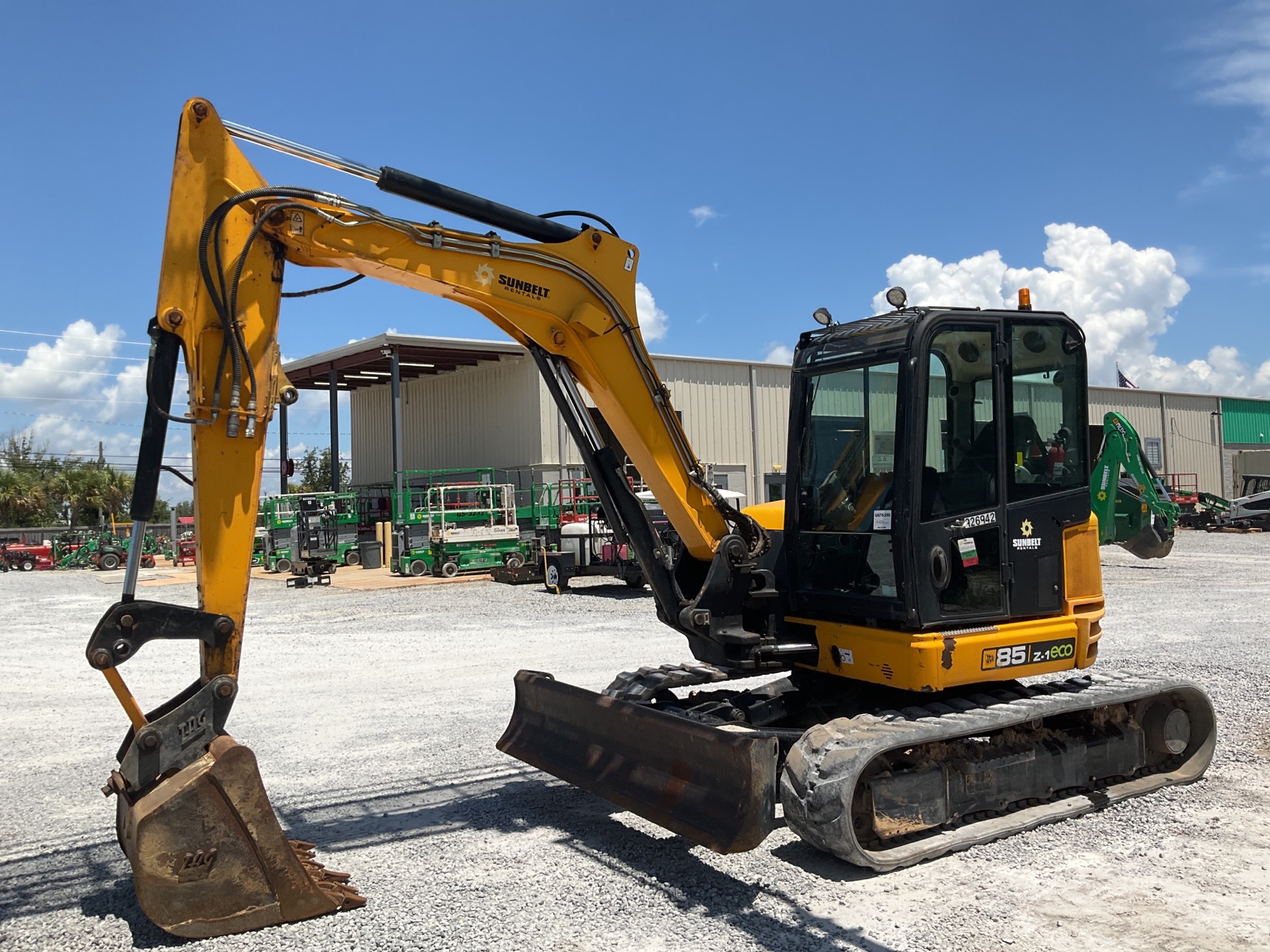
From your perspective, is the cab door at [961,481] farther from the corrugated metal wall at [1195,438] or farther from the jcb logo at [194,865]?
the corrugated metal wall at [1195,438]

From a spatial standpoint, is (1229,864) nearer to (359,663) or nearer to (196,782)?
(196,782)

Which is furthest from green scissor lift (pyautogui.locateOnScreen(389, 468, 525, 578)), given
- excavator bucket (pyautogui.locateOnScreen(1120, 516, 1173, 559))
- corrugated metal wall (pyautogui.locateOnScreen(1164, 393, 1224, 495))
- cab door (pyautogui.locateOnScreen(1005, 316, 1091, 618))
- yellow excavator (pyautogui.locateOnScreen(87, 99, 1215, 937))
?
corrugated metal wall (pyautogui.locateOnScreen(1164, 393, 1224, 495))

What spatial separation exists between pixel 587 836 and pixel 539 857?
485 mm

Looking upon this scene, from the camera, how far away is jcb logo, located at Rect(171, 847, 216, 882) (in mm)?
4641

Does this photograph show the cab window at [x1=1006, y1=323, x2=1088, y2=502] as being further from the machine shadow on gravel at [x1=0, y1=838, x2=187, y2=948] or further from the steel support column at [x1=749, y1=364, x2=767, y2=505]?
the steel support column at [x1=749, y1=364, x2=767, y2=505]

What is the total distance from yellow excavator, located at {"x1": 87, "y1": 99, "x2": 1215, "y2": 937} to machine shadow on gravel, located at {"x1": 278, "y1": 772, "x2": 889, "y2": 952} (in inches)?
10.5

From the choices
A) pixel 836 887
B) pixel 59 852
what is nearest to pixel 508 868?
pixel 836 887

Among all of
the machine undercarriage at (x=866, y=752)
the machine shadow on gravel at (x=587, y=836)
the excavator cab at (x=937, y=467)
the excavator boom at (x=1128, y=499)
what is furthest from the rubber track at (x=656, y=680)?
the excavator boom at (x=1128, y=499)

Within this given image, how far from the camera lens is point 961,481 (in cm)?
629

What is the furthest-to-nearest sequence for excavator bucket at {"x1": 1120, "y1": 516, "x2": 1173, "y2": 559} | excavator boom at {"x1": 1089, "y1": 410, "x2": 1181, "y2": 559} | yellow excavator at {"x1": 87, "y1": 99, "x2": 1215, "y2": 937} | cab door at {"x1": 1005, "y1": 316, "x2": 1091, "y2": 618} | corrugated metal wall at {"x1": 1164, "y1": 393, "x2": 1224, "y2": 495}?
corrugated metal wall at {"x1": 1164, "y1": 393, "x2": 1224, "y2": 495} < excavator bucket at {"x1": 1120, "y1": 516, "x2": 1173, "y2": 559} < excavator boom at {"x1": 1089, "y1": 410, "x2": 1181, "y2": 559} < cab door at {"x1": 1005, "y1": 316, "x2": 1091, "y2": 618} < yellow excavator at {"x1": 87, "y1": 99, "x2": 1215, "y2": 937}

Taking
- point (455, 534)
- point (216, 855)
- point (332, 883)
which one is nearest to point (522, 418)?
point (455, 534)

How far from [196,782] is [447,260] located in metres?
2.99

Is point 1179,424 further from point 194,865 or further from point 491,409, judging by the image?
point 194,865

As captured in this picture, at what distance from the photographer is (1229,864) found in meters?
5.54
